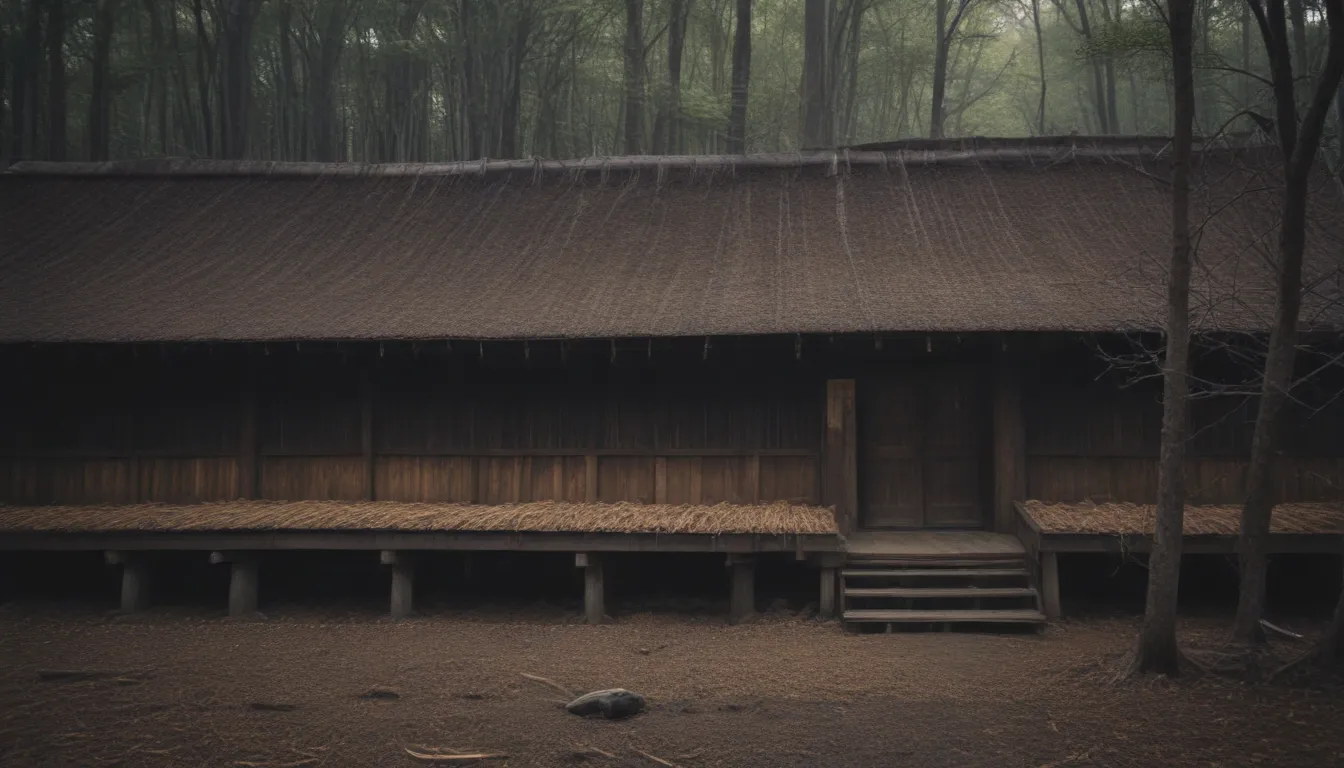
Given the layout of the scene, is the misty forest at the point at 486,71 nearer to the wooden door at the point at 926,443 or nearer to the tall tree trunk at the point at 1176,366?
the wooden door at the point at 926,443

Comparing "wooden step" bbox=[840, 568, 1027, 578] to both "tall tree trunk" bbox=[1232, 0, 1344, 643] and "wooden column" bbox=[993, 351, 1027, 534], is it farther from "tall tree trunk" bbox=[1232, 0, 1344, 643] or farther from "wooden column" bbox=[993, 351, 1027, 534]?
"tall tree trunk" bbox=[1232, 0, 1344, 643]

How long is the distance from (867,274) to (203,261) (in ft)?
29.4

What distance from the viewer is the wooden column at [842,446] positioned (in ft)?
35.4

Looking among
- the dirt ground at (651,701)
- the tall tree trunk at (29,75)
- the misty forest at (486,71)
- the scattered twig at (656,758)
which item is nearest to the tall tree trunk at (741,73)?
the misty forest at (486,71)

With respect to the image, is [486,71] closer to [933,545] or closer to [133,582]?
[133,582]

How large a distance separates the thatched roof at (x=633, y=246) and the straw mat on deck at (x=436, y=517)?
6.79 ft

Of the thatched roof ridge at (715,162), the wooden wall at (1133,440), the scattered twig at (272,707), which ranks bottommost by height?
the scattered twig at (272,707)

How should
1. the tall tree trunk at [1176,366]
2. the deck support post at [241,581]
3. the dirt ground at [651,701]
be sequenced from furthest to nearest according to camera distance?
the deck support post at [241,581]
the tall tree trunk at [1176,366]
the dirt ground at [651,701]

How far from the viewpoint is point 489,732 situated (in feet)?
22.0

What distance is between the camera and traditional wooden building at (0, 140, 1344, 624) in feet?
33.5

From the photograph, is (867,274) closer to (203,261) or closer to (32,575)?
(203,261)

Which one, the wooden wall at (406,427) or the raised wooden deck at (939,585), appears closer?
the raised wooden deck at (939,585)

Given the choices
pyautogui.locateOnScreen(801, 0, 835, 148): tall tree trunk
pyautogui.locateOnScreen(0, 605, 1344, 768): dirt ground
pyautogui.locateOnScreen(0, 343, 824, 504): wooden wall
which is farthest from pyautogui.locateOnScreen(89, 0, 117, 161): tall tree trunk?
pyautogui.locateOnScreen(801, 0, 835, 148): tall tree trunk

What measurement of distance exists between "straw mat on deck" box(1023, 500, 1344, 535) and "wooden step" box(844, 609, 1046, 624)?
958 mm
